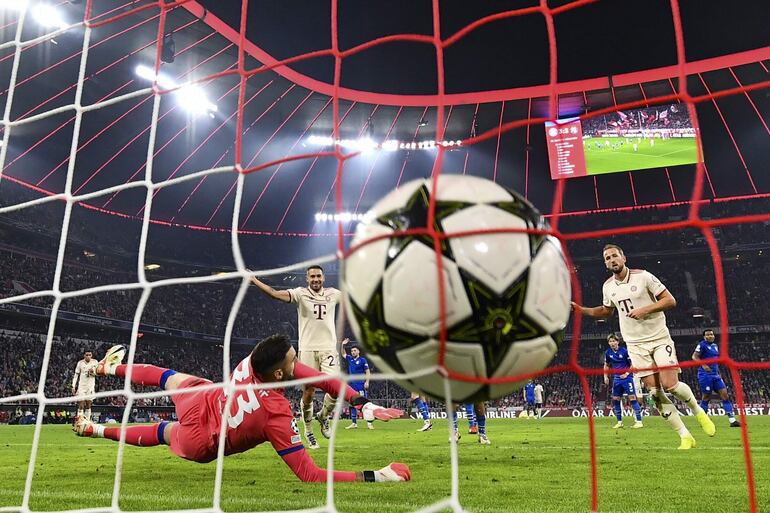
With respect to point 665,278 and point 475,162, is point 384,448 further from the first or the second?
point 665,278

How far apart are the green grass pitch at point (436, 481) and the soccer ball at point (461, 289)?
144cm

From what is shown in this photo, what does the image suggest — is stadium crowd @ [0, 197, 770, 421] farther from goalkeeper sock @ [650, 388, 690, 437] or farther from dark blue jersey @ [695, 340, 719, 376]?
goalkeeper sock @ [650, 388, 690, 437]

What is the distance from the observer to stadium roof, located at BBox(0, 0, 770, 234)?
1546 cm

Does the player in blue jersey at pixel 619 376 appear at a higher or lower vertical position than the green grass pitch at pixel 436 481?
higher

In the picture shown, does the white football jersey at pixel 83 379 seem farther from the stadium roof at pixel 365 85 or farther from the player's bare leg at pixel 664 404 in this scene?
the player's bare leg at pixel 664 404

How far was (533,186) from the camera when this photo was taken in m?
27.5

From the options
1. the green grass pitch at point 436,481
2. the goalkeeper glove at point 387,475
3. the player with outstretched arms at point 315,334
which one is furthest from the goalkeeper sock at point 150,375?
the player with outstretched arms at point 315,334

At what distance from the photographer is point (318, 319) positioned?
690cm

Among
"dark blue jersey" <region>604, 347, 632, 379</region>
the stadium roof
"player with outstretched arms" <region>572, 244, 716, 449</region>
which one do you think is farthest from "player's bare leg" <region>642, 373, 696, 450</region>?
the stadium roof

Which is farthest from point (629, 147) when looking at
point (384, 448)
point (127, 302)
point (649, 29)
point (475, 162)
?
point (127, 302)

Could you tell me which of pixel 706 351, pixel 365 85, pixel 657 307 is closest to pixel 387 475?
pixel 657 307

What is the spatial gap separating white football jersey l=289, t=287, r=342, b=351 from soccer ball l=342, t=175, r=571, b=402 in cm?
479

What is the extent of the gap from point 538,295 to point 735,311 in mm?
31669

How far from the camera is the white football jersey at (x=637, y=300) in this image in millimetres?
5930
